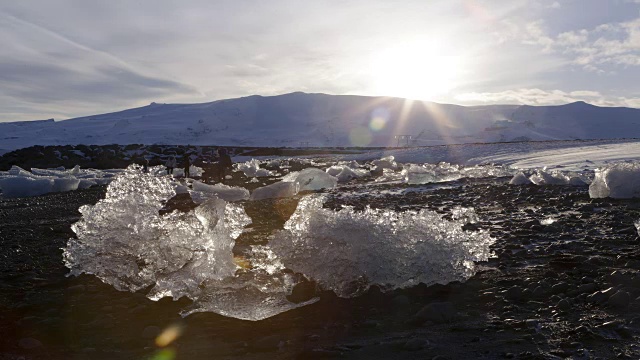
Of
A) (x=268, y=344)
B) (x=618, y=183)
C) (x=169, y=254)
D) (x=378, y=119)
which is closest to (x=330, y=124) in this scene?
(x=378, y=119)

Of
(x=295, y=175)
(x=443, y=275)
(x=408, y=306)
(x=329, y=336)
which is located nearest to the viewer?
(x=329, y=336)

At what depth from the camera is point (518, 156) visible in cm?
2131

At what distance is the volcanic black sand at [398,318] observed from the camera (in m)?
2.77

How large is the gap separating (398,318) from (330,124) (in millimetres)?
152414

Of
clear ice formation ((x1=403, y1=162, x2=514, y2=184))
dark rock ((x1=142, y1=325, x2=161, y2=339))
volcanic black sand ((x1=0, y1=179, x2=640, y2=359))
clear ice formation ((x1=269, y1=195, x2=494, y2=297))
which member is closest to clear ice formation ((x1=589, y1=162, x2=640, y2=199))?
volcanic black sand ((x1=0, y1=179, x2=640, y2=359))

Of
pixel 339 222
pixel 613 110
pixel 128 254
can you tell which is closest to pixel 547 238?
pixel 339 222

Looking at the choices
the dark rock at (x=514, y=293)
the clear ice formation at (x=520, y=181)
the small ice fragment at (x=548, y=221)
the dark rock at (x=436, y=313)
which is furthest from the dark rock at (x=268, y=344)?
the clear ice formation at (x=520, y=181)

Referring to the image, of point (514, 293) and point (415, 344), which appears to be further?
point (514, 293)

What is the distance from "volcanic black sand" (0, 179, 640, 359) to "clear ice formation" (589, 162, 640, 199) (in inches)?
123

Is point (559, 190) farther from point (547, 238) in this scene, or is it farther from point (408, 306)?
point (408, 306)

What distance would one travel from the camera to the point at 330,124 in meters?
154

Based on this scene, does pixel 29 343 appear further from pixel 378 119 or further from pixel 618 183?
pixel 378 119

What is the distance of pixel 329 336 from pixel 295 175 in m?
11.0

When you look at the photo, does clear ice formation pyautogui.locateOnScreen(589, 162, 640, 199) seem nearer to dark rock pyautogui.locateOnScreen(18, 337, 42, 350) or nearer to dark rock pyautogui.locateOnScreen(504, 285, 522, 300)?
dark rock pyautogui.locateOnScreen(504, 285, 522, 300)
